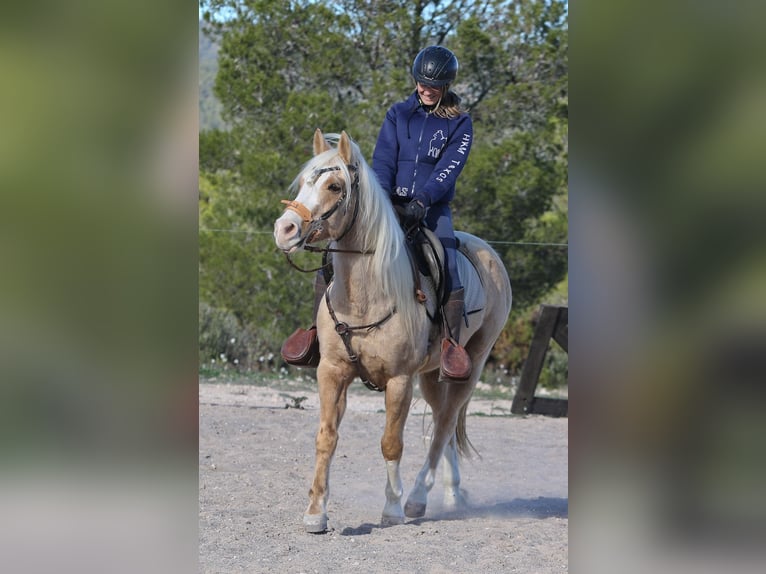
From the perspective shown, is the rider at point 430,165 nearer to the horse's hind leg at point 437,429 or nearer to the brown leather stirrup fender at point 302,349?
the brown leather stirrup fender at point 302,349

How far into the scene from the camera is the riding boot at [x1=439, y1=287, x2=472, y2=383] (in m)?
5.07

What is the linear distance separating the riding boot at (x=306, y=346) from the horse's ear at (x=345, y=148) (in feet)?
2.33

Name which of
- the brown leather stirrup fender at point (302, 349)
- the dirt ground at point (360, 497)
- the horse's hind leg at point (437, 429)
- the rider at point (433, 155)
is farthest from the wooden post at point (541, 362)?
the brown leather stirrup fender at point (302, 349)

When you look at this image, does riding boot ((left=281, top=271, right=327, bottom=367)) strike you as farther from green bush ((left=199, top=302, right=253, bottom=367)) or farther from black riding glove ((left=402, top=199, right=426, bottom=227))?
green bush ((left=199, top=302, right=253, bottom=367))

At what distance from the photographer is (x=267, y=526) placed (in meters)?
5.05

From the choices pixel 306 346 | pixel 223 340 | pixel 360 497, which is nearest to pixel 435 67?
pixel 306 346

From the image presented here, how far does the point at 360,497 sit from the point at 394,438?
1167 millimetres

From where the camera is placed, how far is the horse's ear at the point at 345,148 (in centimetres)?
472

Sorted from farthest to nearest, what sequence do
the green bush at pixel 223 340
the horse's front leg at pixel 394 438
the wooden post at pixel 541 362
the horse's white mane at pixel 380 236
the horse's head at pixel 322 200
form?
the green bush at pixel 223 340
the wooden post at pixel 541 362
the horse's front leg at pixel 394 438
the horse's white mane at pixel 380 236
the horse's head at pixel 322 200

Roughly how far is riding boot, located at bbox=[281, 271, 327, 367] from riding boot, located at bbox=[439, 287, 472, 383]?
2.14 feet

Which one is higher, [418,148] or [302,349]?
[418,148]

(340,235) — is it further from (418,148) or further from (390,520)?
(390,520)

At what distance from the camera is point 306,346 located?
17.3 ft
